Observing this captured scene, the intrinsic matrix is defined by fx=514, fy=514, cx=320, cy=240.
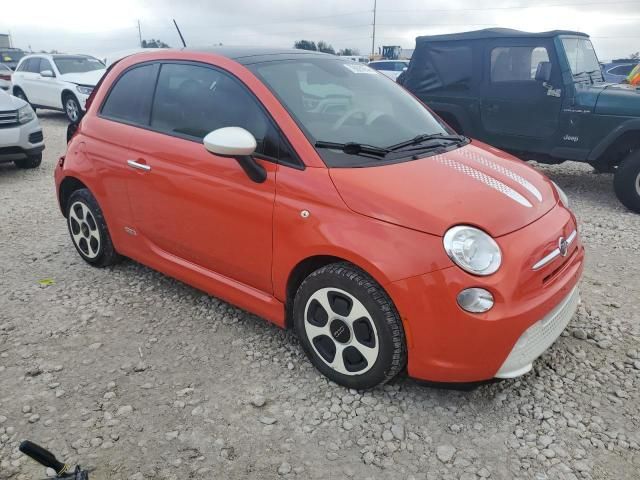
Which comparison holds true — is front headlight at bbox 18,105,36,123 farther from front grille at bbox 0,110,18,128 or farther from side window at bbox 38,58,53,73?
side window at bbox 38,58,53,73

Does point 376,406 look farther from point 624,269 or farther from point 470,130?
point 470,130

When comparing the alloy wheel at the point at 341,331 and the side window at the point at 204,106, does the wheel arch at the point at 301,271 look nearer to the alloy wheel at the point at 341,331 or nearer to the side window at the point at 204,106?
the alloy wheel at the point at 341,331

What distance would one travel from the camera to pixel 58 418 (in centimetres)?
253

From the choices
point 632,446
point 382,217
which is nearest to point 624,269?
point 632,446

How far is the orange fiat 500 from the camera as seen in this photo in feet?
7.54

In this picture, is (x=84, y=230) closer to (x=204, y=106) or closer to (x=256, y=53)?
(x=204, y=106)

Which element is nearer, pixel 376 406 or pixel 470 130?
pixel 376 406

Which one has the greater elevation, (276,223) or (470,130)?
(276,223)

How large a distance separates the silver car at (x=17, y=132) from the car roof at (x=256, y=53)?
5075mm

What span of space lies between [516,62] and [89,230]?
5520 mm

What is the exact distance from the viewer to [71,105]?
12.2 m

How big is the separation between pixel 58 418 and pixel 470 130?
6142 mm

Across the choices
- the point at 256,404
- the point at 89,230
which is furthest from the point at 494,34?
the point at 256,404

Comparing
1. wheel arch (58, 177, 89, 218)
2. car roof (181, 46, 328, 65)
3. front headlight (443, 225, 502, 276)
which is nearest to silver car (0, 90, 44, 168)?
wheel arch (58, 177, 89, 218)
